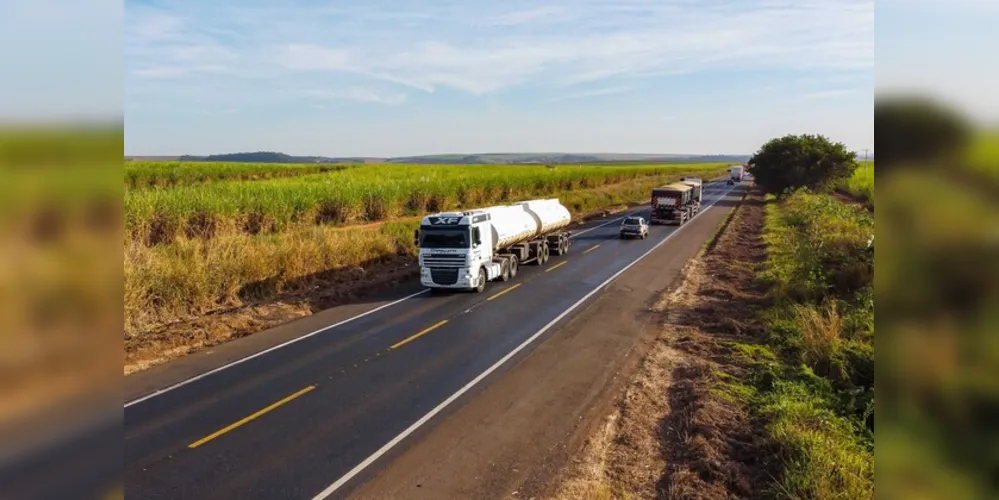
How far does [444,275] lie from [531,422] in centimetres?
1221

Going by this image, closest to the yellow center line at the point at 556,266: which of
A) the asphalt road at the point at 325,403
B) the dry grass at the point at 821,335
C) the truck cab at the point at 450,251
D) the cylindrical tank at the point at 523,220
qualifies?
the cylindrical tank at the point at 523,220

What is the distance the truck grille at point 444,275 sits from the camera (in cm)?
2400

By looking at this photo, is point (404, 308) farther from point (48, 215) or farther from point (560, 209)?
point (48, 215)

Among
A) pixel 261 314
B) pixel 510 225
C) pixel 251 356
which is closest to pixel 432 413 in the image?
pixel 251 356

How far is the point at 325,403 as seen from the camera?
13297mm

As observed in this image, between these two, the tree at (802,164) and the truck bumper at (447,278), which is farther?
the tree at (802,164)

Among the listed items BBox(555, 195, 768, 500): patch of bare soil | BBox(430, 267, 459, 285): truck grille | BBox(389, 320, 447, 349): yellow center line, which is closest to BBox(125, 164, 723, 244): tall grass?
BBox(430, 267, 459, 285): truck grille

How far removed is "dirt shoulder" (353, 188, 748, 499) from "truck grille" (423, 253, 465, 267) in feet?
17.4

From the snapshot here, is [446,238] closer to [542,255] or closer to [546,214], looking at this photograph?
[542,255]

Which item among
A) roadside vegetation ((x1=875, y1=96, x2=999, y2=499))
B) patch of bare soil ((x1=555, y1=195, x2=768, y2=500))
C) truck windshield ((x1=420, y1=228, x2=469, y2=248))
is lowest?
patch of bare soil ((x1=555, y1=195, x2=768, y2=500))

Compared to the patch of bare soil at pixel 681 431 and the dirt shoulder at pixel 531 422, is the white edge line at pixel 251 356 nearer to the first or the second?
the dirt shoulder at pixel 531 422

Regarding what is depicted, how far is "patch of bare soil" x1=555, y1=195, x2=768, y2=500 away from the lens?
10047 mm

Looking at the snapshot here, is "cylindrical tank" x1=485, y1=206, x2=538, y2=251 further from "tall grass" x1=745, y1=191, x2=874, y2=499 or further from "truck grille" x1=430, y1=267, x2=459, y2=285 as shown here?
"tall grass" x1=745, y1=191, x2=874, y2=499

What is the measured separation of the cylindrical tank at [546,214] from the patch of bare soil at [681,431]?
38.7ft
